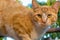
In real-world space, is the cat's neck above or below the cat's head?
below

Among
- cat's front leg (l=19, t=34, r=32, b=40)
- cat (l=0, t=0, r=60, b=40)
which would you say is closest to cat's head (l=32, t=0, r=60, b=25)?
cat (l=0, t=0, r=60, b=40)

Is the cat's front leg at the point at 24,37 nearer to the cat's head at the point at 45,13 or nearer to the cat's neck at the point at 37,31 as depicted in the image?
the cat's neck at the point at 37,31

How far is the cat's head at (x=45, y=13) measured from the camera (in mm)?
1355

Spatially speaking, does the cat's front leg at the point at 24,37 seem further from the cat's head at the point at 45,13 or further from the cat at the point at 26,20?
the cat's head at the point at 45,13

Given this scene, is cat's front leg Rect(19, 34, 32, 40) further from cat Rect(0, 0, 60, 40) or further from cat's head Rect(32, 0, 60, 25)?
cat's head Rect(32, 0, 60, 25)

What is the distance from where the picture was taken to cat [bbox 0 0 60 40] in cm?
138

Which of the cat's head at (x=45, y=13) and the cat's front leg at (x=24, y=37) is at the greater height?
the cat's head at (x=45, y=13)

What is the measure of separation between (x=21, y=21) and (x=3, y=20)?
0.55 feet

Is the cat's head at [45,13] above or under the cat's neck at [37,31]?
above

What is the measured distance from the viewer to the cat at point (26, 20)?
138 cm

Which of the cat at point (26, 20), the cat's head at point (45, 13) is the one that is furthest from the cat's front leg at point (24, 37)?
the cat's head at point (45, 13)

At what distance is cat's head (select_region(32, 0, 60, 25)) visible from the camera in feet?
4.45

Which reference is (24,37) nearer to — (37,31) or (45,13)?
(37,31)

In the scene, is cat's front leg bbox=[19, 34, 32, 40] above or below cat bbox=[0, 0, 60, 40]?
below
